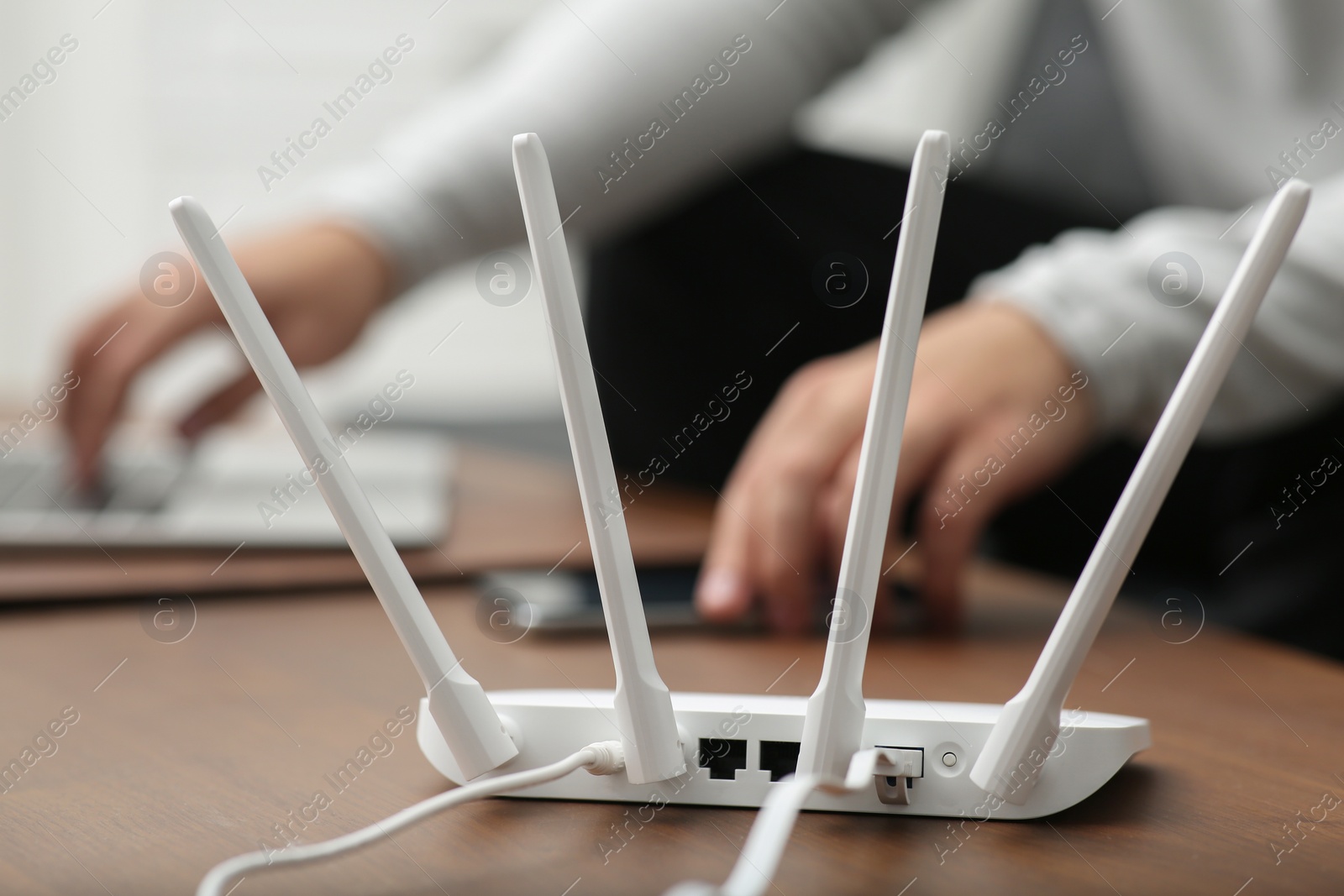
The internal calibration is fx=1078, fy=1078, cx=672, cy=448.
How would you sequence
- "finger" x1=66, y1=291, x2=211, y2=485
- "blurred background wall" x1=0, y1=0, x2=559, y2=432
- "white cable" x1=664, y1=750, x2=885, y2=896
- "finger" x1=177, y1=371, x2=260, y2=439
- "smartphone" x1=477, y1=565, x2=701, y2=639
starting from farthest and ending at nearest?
"blurred background wall" x1=0, y1=0, x2=559, y2=432
"finger" x1=177, y1=371, x2=260, y2=439
"finger" x1=66, y1=291, x2=211, y2=485
"smartphone" x1=477, y1=565, x2=701, y2=639
"white cable" x1=664, y1=750, x2=885, y2=896

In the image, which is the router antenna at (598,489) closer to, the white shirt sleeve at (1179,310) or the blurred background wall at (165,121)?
the white shirt sleeve at (1179,310)

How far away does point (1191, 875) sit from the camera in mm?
268

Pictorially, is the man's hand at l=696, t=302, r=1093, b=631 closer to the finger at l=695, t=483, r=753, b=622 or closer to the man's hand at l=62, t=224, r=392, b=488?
the finger at l=695, t=483, r=753, b=622

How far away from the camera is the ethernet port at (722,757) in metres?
0.30

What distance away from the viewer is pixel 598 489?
27cm

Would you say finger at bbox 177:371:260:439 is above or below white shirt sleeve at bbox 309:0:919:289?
below

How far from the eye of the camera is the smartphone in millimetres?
516

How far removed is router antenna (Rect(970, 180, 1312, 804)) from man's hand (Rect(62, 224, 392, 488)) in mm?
631

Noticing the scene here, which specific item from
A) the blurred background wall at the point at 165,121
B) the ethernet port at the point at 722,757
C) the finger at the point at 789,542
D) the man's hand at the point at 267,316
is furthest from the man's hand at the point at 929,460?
the blurred background wall at the point at 165,121

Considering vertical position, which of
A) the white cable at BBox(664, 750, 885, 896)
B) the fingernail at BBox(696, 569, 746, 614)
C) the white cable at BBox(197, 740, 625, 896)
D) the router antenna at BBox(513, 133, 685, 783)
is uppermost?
the fingernail at BBox(696, 569, 746, 614)

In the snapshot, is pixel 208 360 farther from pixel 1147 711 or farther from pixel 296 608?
pixel 1147 711

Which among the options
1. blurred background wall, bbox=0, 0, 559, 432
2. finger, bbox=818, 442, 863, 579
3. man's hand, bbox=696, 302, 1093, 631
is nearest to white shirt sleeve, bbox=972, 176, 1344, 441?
man's hand, bbox=696, 302, 1093, 631

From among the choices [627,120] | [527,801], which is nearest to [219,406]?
[627,120]

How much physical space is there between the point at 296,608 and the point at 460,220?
1.60 feet
